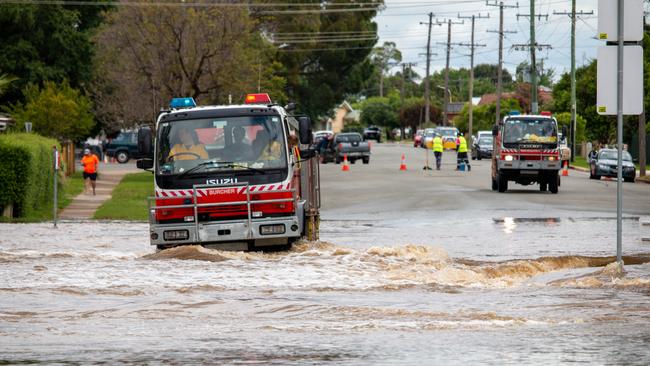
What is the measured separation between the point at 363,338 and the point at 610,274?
6151mm

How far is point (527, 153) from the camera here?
42.1 meters

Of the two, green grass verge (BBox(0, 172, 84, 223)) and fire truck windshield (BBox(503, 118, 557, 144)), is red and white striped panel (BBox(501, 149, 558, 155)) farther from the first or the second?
green grass verge (BBox(0, 172, 84, 223))

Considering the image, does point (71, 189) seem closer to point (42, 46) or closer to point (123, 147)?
point (123, 147)

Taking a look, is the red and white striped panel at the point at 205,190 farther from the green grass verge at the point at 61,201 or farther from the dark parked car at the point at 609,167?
the dark parked car at the point at 609,167

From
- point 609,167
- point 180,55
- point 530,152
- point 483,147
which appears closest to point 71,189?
point 180,55

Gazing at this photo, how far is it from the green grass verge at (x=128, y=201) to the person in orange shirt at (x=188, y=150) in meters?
12.9

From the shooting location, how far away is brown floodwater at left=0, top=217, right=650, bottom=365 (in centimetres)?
1048

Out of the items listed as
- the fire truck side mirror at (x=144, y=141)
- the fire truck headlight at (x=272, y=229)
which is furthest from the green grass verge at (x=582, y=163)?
the fire truck side mirror at (x=144, y=141)

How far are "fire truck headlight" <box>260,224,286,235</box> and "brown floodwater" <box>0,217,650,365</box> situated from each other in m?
0.37

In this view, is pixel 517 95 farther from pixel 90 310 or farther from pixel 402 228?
pixel 90 310

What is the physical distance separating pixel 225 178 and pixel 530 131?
24.8m

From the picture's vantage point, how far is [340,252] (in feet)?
65.2

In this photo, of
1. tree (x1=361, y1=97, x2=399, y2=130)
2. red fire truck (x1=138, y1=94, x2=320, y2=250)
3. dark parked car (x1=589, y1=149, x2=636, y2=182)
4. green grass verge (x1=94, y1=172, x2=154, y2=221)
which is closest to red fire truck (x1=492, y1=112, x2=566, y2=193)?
dark parked car (x1=589, y1=149, x2=636, y2=182)

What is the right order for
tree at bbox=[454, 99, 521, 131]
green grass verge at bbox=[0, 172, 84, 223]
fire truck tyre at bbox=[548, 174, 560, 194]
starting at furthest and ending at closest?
tree at bbox=[454, 99, 521, 131], fire truck tyre at bbox=[548, 174, 560, 194], green grass verge at bbox=[0, 172, 84, 223]
